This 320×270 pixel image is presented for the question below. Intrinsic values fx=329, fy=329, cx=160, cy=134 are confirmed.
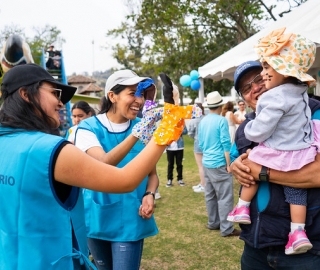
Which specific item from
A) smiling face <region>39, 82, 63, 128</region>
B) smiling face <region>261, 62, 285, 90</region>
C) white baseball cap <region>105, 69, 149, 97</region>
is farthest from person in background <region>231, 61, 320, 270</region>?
smiling face <region>39, 82, 63, 128</region>

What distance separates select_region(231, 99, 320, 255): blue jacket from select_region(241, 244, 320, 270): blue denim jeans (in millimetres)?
47

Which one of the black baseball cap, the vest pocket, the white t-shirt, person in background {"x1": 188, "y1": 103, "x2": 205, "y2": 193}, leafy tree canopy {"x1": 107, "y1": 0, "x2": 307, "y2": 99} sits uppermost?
leafy tree canopy {"x1": 107, "y1": 0, "x2": 307, "y2": 99}

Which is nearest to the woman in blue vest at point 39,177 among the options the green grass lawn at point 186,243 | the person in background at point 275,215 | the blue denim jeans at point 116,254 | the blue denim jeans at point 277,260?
the person in background at point 275,215

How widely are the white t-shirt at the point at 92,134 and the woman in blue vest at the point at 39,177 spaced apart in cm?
A: 64

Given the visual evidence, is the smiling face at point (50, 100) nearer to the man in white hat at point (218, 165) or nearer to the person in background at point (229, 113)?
the man in white hat at point (218, 165)

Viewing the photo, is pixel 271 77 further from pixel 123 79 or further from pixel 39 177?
pixel 39 177

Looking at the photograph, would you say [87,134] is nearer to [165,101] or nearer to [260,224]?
[165,101]

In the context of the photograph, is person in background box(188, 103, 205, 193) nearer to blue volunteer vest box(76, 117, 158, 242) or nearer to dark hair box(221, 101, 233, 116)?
dark hair box(221, 101, 233, 116)

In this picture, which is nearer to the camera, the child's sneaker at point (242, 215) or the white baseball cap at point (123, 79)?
the child's sneaker at point (242, 215)

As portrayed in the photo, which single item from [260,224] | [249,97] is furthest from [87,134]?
[260,224]

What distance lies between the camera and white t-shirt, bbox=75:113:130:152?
7.00ft

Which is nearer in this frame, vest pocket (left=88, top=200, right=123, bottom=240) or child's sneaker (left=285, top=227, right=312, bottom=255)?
child's sneaker (left=285, top=227, right=312, bottom=255)

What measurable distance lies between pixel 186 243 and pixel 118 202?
2.77 m

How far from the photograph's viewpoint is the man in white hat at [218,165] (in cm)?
489
